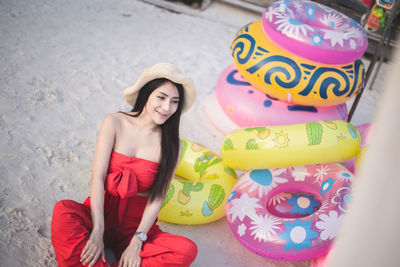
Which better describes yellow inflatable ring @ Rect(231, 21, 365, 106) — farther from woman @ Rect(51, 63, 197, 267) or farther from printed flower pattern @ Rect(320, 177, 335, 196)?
woman @ Rect(51, 63, 197, 267)

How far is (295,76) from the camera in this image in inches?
120

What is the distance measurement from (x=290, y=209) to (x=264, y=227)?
1.28 ft

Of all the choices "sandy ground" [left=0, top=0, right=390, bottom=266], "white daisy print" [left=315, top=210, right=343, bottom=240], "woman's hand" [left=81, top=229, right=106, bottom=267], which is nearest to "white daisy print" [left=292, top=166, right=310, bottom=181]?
"white daisy print" [left=315, top=210, right=343, bottom=240]

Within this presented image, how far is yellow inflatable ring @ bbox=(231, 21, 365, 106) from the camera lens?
120 inches

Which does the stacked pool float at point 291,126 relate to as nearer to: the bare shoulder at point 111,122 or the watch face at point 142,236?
the watch face at point 142,236

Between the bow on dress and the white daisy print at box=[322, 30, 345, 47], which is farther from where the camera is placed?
Answer: the white daisy print at box=[322, 30, 345, 47]

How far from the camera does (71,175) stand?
2639 mm

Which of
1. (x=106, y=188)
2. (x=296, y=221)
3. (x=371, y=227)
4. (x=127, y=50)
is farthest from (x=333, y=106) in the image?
(x=371, y=227)

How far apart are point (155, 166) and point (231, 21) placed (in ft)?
16.4

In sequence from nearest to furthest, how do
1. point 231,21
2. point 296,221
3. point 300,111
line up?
point 296,221 → point 300,111 → point 231,21

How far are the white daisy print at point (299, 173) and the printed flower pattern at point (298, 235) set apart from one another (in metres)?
0.40

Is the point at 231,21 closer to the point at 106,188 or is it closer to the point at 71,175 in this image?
the point at 71,175

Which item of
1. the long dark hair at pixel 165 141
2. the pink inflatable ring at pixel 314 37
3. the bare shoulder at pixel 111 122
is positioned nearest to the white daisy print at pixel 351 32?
the pink inflatable ring at pixel 314 37

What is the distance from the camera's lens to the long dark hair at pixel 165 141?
6.43 ft
